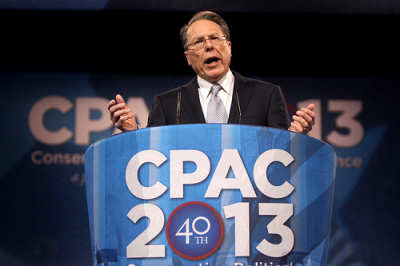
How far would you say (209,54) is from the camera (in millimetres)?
2018

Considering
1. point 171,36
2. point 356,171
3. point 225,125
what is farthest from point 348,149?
point 225,125

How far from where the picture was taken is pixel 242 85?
73.5 inches

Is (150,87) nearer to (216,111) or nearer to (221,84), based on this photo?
(221,84)

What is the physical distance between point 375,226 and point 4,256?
2.58 m

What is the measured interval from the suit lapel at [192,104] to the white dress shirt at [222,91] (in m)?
0.03

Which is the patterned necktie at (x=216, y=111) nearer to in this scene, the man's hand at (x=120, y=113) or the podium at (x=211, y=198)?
the man's hand at (x=120, y=113)

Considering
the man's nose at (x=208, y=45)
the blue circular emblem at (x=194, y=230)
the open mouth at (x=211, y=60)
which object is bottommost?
the blue circular emblem at (x=194, y=230)

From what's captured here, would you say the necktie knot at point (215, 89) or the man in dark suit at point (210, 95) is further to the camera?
the necktie knot at point (215, 89)

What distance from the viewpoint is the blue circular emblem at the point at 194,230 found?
1.23 metres

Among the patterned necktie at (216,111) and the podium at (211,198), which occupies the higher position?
the patterned necktie at (216,111)

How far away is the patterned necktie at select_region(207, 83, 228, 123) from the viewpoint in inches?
70.2

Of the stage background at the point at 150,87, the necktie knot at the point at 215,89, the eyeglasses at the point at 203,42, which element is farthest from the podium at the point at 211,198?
the stage background at the point at 150,87

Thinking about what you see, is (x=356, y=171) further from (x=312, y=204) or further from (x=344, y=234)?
(x=312, y=204)

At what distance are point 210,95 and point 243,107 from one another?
16 centimetres
